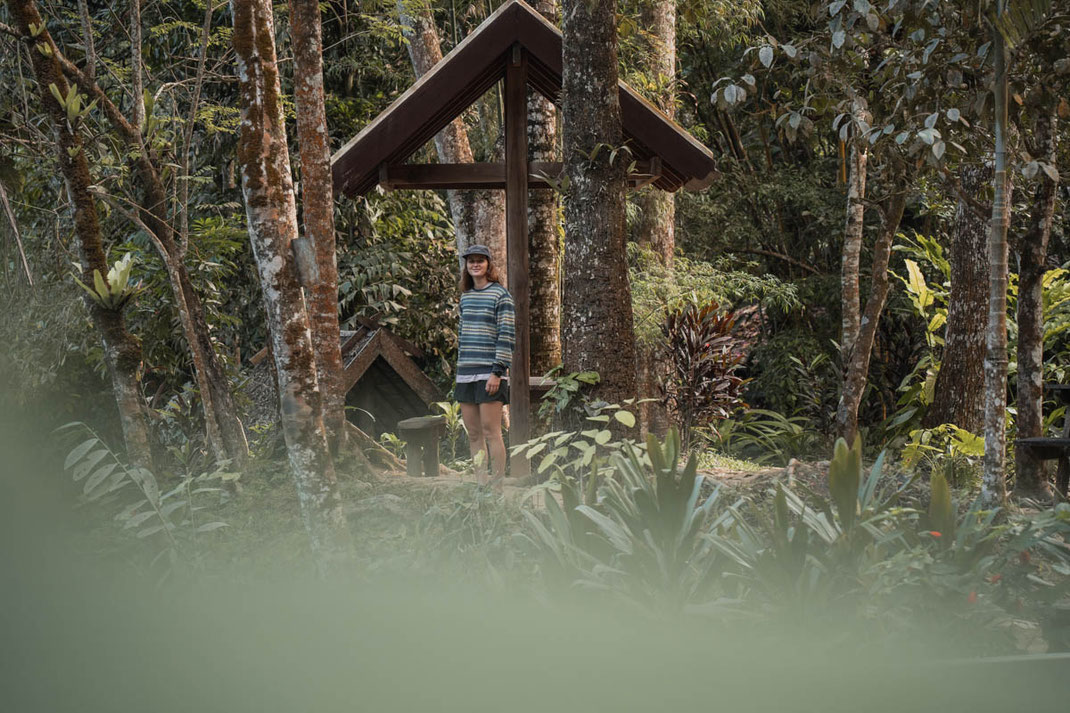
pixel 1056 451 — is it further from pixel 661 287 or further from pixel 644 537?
pixel 644 537

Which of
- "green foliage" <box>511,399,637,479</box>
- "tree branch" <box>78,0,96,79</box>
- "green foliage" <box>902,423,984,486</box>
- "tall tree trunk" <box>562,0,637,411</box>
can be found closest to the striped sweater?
"tall tree trunk" <box>562,0,637,411</box>

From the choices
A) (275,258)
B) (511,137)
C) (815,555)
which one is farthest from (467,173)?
(815,555)

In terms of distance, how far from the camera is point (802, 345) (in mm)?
11984

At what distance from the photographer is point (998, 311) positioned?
4.12 m

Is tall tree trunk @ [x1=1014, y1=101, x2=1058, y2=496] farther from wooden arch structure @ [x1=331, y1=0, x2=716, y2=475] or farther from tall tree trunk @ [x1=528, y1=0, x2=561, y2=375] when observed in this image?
tall tree trunk @ [x1=528, y1=0, x2=561, y2=375]

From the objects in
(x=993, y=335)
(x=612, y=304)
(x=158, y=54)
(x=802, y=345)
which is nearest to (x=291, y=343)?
(x=612, y=304)

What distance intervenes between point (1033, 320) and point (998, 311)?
5.58 ft

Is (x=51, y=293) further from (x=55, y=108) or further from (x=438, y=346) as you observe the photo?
(x=438, y=346)

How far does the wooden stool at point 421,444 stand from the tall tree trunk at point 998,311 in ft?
11.3

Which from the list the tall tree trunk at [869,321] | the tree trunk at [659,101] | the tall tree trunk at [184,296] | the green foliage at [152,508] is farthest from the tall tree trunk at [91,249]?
the tree trunk at [659,101]

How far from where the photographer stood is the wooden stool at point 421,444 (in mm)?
6113

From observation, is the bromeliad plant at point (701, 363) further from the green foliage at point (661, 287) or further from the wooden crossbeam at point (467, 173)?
the wooden crossbeam at point (467, 173)

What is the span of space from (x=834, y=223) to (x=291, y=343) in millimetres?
10094

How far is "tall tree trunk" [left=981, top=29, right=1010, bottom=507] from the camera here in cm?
407
